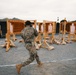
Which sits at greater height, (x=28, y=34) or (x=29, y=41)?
(x=28, y=34)

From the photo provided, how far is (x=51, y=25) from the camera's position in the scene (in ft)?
45.6

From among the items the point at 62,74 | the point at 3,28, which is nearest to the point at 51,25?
the point at 62,74

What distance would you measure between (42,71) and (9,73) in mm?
1308

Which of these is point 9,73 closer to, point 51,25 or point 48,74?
point 48,74

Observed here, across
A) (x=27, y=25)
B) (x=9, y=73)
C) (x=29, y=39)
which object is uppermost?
(x=27, y=25)

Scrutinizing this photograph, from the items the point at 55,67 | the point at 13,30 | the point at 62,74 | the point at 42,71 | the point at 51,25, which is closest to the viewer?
the point at 62,74

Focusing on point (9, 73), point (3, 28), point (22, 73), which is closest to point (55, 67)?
point (22, 73)

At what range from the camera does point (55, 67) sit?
6.74m

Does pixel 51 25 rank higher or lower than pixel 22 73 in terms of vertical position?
higher

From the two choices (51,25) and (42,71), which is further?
(51,25)

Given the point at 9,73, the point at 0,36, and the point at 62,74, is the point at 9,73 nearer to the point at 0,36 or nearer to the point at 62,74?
the point at 62,74

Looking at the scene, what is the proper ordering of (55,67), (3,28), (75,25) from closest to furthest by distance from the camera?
(55,67), (75,25), (3,28)

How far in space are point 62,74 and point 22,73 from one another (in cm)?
154

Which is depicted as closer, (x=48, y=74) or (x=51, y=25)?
(x=48, y=74)
